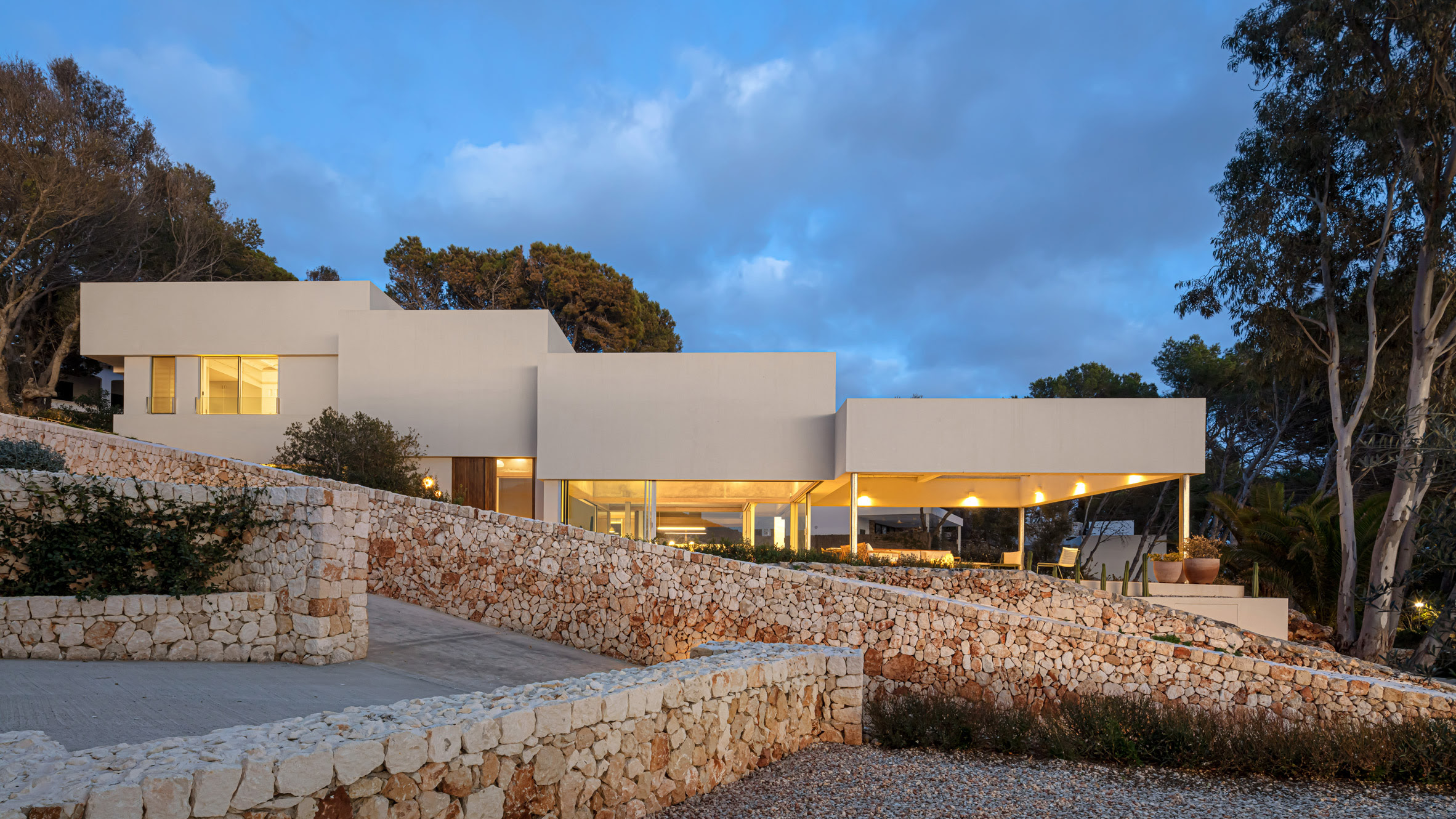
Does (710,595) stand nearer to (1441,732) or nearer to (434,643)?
(434,643)

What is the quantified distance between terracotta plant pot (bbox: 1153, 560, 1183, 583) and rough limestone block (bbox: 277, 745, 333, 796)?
48.7 ft

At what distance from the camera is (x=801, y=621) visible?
1066 cm

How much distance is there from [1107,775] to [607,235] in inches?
2507

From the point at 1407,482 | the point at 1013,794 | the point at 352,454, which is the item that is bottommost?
the point at 1013,794

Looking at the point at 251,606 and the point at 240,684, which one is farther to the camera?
the point at 251,606

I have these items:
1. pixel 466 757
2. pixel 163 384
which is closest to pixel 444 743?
pixel 466 757

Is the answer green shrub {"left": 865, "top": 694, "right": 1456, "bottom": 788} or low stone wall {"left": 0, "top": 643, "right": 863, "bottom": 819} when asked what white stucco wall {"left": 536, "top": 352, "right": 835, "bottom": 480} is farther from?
low stone wall {"left": 0, "top": 643, "right": 863, "bottom": 819}

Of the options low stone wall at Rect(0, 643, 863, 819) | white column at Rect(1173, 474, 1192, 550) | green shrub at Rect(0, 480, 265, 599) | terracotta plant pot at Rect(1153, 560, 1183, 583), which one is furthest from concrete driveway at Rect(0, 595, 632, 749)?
white column at Rect(1173, 474, 1192, 550)

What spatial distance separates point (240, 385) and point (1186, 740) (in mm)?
20889

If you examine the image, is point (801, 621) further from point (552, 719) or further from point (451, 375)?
point (451, 375)

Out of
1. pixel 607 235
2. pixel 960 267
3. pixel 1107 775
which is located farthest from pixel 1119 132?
pixel 607 235

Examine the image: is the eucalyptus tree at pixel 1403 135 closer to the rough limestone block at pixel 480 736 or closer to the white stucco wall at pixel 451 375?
the rough limestone block at pixel 480 736

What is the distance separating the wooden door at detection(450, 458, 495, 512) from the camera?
19.0 m

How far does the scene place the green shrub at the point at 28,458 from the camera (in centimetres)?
1067
